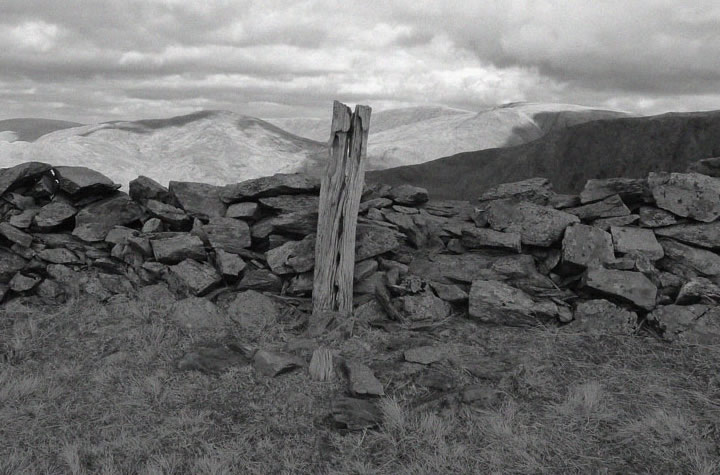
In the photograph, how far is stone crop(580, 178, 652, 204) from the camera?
8.38 metres

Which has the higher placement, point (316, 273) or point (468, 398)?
point (316, 273)

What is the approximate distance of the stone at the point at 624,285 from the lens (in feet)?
23.8

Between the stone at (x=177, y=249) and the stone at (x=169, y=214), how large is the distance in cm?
51

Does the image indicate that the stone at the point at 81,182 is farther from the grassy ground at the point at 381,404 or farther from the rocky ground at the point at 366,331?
the grassy ground at the point at 381,404

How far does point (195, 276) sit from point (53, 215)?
2.65 meters

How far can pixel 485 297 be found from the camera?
24.7 ft

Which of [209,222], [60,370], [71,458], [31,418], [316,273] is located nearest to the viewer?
[71,458]

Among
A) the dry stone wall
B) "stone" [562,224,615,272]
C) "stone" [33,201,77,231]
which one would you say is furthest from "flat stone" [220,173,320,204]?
"stone" [562,224,615,272]

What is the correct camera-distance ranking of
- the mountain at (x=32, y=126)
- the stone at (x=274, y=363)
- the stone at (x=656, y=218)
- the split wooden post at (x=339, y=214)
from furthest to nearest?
the mountain at (x=32, y=126) → the stone at (x=656, y=218) → the split wooden post at (x=339, y=214) → the stone at (x=274, y=363)

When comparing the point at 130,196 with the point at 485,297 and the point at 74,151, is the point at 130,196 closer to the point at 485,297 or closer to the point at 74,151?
the point at 485,297

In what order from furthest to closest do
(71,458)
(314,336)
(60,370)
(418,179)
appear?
1. (418,179)
2. (314,336)
3. (60,370)
4. (71,458)

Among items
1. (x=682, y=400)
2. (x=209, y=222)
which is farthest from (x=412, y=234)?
(x=682, y=400)

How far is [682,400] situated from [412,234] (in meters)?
4.30

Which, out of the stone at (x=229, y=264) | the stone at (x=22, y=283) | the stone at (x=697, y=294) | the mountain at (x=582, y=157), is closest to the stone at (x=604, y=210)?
the stone at (x=697, y=294)
